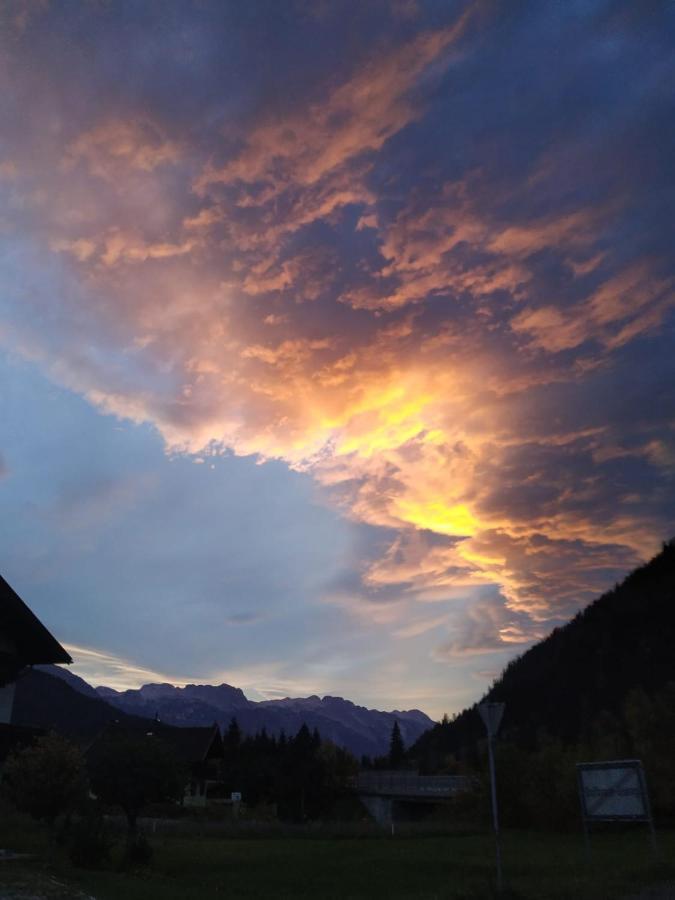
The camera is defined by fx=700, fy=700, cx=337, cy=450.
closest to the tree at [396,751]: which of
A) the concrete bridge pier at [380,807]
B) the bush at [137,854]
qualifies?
the concrete bridge pier at [380,807]

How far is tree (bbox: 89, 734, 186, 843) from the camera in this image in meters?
30.0

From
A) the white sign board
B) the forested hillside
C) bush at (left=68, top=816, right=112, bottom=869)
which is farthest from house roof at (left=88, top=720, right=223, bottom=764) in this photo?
the white sign board

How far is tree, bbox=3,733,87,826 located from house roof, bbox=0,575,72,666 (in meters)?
3.44

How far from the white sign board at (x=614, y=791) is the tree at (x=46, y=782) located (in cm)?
1946

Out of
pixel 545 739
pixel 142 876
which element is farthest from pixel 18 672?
pixel 545 739

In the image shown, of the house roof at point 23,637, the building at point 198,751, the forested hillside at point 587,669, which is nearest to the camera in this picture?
the house roof at point 23,637

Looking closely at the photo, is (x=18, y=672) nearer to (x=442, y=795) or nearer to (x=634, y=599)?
(x=442, y=795)

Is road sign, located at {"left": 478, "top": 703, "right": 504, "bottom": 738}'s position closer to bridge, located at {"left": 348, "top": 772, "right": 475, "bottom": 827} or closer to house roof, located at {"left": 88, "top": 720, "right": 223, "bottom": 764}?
bridge, located at {"left": 348, "top": 772, "right": 475, "bottom": 827}

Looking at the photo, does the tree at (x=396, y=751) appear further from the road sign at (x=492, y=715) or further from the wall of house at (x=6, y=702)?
the road sign at (x=492, y=715)

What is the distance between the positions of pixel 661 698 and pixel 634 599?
13127 cm

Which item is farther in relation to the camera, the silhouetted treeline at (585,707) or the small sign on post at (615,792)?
the silhouetted treeline at (585,707)

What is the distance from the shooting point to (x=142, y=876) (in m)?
19.9

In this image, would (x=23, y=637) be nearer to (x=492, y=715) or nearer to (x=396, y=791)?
(x=492, y=715)

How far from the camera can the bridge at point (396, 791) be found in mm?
70875
